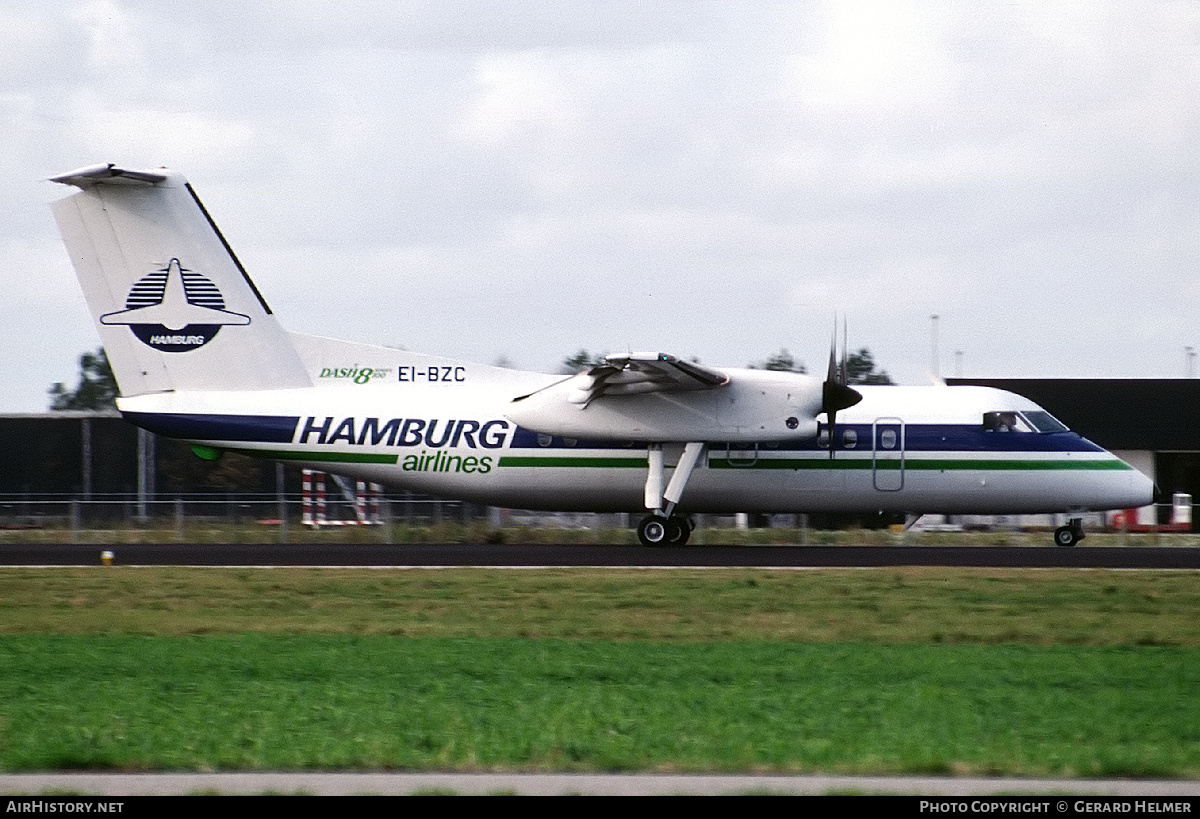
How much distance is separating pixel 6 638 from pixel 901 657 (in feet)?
28.9

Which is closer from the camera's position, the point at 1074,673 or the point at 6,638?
the point at 1074,673

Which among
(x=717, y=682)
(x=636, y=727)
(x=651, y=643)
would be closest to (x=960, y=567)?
(x=651, y=643)

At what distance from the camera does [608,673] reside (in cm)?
1180

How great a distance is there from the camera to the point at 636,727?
363 inches

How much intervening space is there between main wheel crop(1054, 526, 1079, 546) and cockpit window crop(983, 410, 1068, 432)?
2.05 metres

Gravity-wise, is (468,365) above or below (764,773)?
above

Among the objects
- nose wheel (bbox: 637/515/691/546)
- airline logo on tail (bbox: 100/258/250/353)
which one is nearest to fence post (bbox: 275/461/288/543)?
airline logo on tail (bbox: 100/258/250/353)

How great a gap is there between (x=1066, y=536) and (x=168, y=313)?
17.6m

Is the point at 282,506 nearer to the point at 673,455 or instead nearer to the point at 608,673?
the point at 673,455

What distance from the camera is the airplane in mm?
25625

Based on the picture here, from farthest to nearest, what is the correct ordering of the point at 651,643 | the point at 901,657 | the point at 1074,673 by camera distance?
the point at 651,643 < the point at 901,657 < the point at 1074,673

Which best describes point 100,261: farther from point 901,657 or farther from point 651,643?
point 901,657

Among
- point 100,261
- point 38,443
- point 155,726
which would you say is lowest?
point 155,726

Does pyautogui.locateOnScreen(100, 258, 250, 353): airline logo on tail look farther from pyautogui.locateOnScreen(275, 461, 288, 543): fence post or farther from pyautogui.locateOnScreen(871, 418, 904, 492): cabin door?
pyautogui.locateOnScreen(871, 418, 904, 492): cabin door
